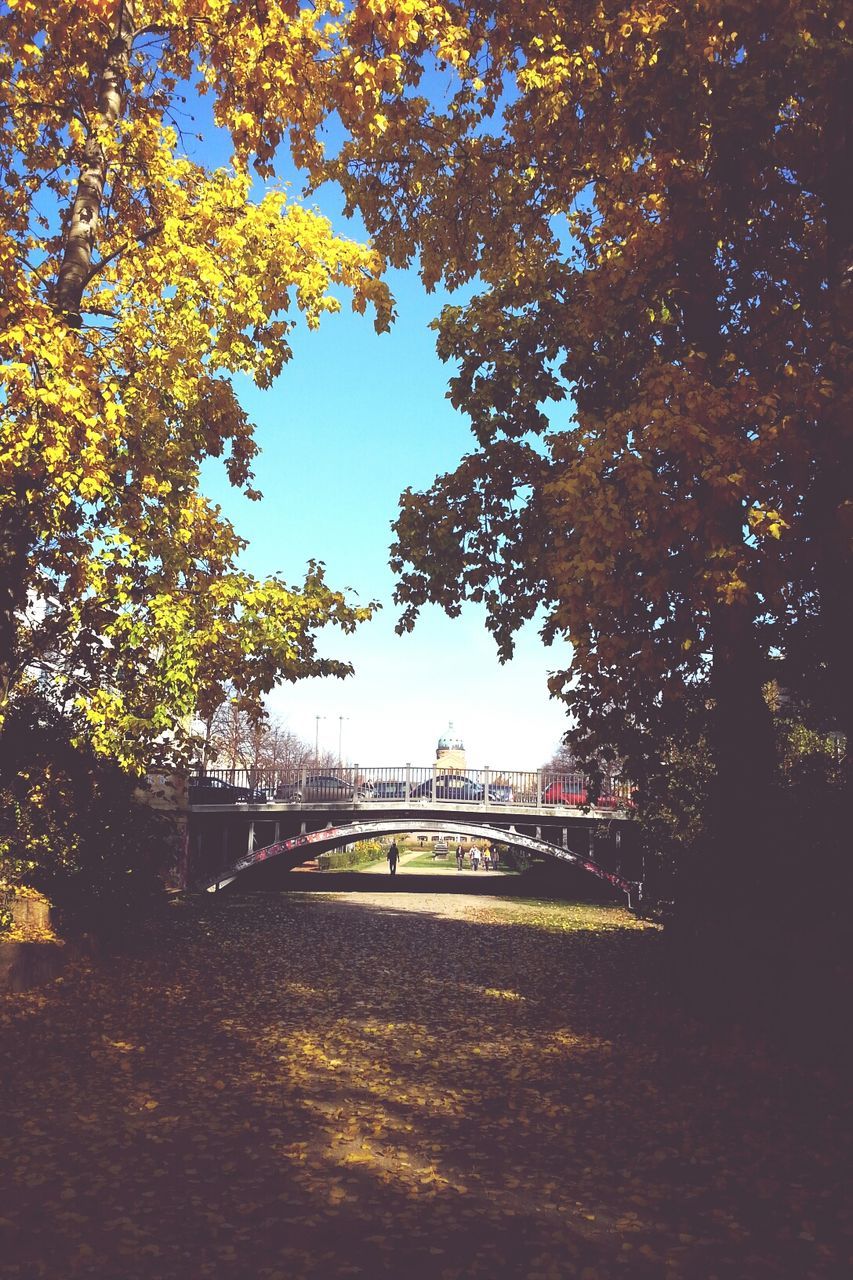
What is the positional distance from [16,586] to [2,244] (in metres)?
3.75

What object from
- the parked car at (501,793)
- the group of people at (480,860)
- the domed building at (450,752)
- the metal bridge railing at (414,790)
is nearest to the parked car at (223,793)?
the metal bridge railing at (414,790)

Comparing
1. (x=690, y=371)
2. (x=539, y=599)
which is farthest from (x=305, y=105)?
(x=539, y=599)

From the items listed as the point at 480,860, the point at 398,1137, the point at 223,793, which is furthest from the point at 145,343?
the point at 480,860

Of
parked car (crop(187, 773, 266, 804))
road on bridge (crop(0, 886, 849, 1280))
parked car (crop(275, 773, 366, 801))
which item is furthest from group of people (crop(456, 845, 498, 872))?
road on bridge (crop(0, 886, 849, 1280))

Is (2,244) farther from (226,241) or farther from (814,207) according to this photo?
(814,207)

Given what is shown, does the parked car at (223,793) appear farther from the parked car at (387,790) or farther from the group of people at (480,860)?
the group of people at (480,860)

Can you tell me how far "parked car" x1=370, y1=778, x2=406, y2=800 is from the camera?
138ft

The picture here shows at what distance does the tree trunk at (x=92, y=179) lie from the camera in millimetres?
10781

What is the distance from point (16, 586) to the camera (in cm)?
1068

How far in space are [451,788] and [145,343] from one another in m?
32.0

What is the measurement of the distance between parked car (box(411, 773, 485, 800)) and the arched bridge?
5 centimetres

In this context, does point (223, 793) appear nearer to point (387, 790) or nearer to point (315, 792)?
point (315, 792)

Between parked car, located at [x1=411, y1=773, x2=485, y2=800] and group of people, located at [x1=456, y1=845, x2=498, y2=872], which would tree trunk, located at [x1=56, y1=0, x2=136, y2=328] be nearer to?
parked car, located at [x1=411, y1=773, x2=485, y2=800]

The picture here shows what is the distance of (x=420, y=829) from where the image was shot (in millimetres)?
41625
